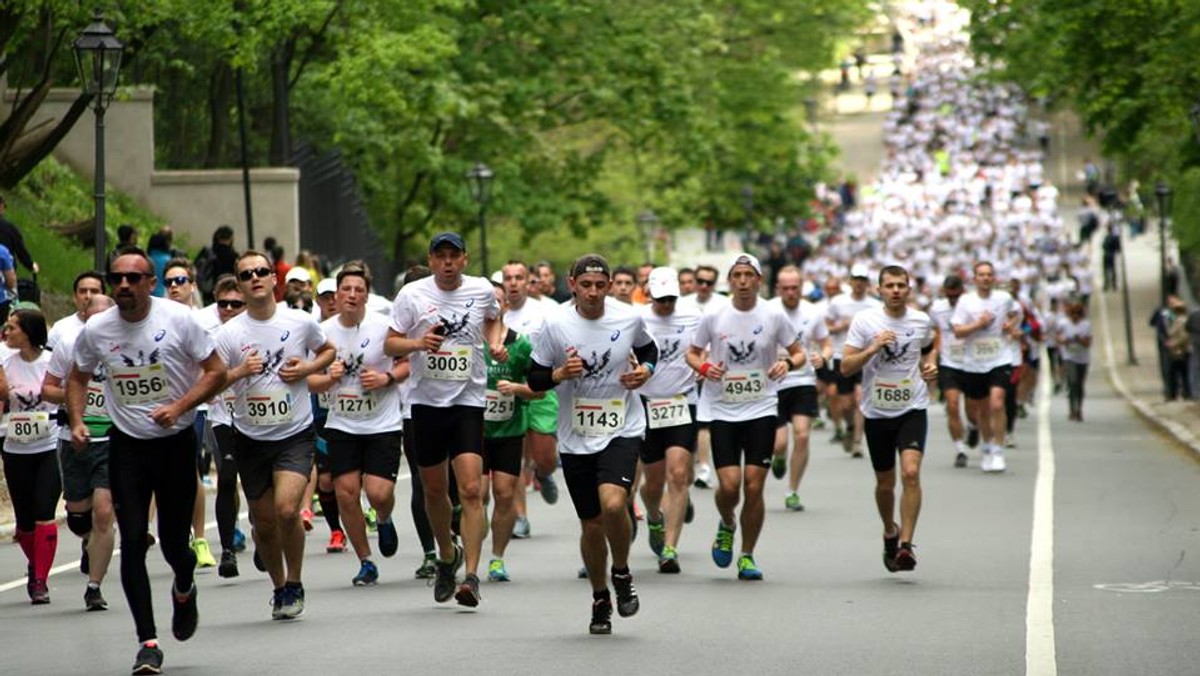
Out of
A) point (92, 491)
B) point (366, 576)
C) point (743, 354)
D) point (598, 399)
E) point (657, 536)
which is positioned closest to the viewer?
point (598, 399)

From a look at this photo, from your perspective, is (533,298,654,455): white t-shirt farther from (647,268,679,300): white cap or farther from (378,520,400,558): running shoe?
(647,268,679,300): white cap

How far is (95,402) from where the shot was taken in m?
14.7

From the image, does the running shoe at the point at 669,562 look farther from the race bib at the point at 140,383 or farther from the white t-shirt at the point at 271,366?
the race bib at the point at 140,383

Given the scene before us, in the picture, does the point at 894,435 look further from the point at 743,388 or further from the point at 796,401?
the point at 796,401

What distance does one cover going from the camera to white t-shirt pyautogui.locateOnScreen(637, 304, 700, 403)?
16375 millimetres

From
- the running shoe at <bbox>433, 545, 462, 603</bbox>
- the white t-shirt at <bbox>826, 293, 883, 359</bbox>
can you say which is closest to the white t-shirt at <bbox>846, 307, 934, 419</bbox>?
the running shoe at <bbox>433, 545, 462, 603</bbox>

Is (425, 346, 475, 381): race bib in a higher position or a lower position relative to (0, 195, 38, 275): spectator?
lower

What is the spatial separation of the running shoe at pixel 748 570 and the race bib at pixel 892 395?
1285mm

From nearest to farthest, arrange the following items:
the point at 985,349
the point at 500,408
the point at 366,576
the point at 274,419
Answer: the point at 274,419 < the point at 500,408 < the point at 366,576 < the point at 985,349

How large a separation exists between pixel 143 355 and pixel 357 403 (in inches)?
143

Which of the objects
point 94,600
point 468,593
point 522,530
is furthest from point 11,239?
point 468,593

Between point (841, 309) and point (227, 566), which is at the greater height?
point (841, 309)

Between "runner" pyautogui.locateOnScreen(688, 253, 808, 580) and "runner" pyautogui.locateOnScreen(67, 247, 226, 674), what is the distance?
4.22m

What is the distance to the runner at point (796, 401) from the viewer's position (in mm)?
21141
